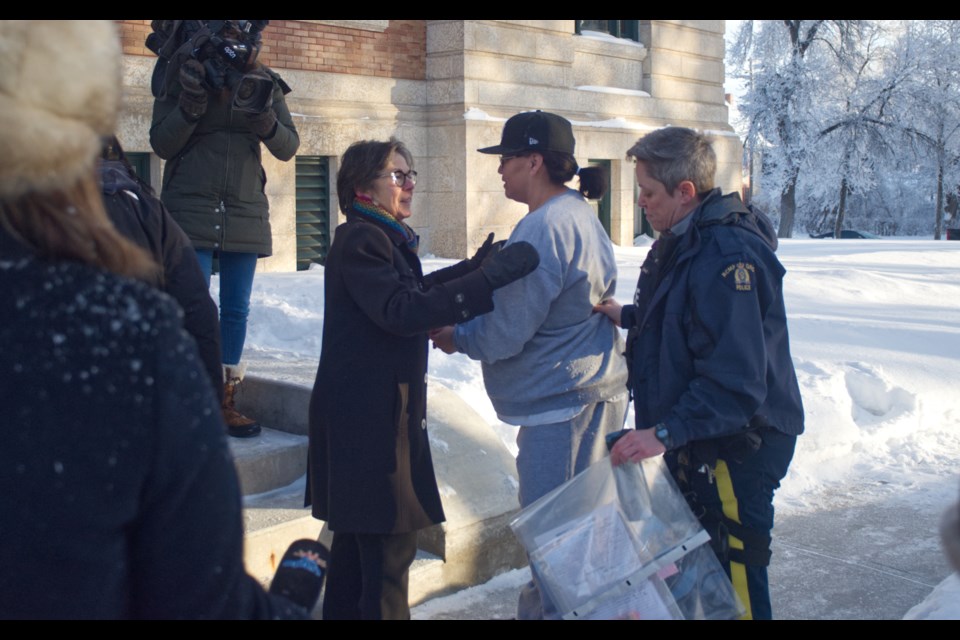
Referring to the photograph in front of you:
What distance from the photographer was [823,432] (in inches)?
250

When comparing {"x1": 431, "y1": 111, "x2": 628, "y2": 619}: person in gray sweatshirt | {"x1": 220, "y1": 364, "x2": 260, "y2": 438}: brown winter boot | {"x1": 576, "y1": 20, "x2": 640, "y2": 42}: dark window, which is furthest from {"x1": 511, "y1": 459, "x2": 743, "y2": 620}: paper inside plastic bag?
{"x1": 576, "y1": 20, "x2": 640, "y2": 42}: dark window

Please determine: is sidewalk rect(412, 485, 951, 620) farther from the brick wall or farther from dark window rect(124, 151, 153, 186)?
the brick wall

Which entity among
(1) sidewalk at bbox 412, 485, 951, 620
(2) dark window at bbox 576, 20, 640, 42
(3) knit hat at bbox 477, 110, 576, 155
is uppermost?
(2) dark window at bbox 576, 20, 640, 42

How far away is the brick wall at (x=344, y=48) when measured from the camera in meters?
11.7

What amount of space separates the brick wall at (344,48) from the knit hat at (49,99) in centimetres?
988

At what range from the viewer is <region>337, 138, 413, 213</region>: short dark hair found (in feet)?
11.1

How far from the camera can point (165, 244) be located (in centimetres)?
312

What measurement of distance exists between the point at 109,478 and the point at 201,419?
0.47ft

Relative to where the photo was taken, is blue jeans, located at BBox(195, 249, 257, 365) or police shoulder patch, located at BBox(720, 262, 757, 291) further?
blue jeans, located at BBox(195, 249, 257, 365)

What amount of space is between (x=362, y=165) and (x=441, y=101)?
10.4 m

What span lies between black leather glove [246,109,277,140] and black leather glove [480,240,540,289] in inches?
79.4

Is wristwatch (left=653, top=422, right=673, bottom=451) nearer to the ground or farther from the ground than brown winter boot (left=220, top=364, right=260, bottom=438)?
farther from the ground

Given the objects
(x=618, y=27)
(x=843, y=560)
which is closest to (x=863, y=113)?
(x=618, y=27)
